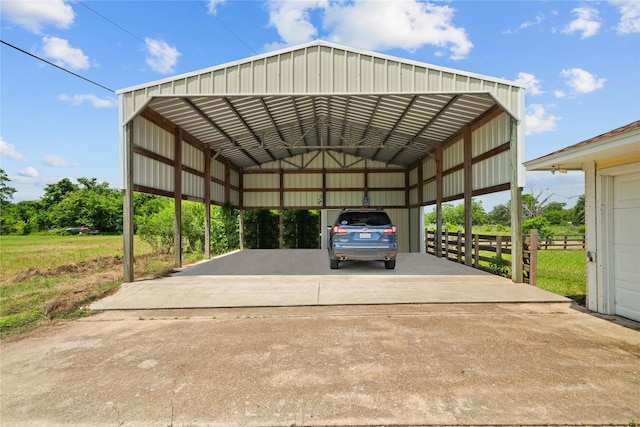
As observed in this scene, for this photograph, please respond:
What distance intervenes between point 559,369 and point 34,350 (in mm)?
6485

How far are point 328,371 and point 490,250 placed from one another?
8.77m

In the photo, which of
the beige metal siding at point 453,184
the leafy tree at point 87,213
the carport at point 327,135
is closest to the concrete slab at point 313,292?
the carport at point 327,135

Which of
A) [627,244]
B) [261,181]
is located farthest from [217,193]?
[627,244]

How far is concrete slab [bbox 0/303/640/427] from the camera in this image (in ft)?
9.98

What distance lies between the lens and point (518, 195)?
919 cm

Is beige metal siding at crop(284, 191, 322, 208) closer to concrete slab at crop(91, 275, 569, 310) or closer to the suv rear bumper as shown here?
the suv rear bumper

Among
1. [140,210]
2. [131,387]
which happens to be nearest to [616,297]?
[131,387]

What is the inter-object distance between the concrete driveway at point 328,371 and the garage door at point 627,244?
0.38m

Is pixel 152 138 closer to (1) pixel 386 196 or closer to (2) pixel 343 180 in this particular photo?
(2) pixel 343 180

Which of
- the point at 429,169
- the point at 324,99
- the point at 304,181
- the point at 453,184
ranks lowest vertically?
the point at 453,184

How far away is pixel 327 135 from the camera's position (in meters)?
18.8

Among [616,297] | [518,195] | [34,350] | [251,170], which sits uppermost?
[251,170]

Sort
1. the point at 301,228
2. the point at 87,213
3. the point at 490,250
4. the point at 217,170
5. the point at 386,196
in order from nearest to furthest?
the point at 490,250, the point at 217,170, the point at 386,196, the point at 301,228, the point at 87,213

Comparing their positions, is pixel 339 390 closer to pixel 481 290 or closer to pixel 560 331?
pixel 560 331
